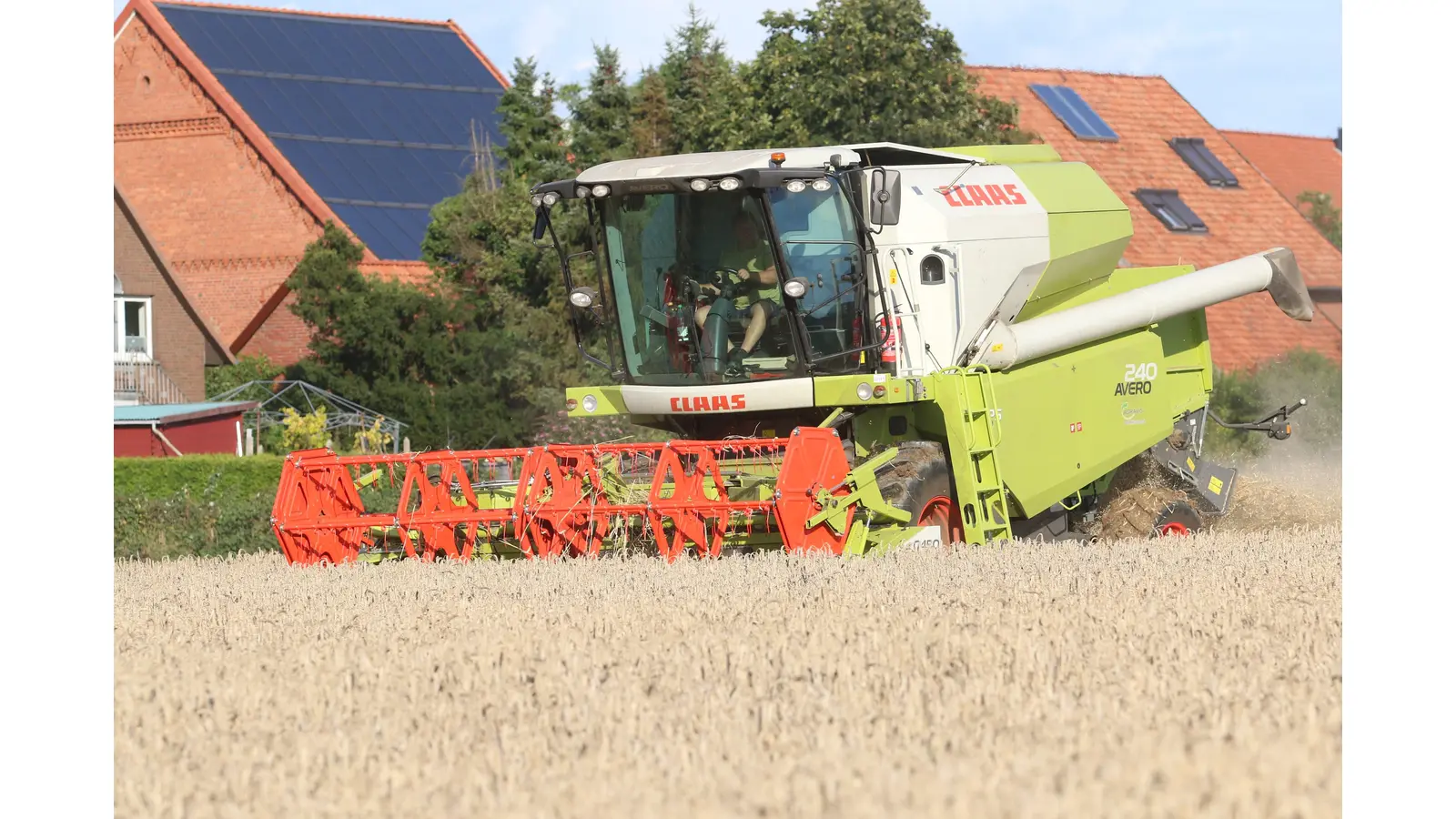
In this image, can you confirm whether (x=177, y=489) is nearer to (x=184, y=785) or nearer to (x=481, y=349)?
(x=481, y=349)

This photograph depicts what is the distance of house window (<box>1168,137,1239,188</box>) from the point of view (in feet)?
101

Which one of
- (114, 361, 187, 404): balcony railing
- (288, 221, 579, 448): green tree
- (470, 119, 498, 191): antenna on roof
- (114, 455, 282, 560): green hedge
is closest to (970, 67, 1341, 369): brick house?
(470, 119, 498, 191): antenna on roof

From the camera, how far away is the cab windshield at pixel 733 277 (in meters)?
9.89

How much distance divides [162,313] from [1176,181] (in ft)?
55.9

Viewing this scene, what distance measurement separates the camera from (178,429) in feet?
81.1

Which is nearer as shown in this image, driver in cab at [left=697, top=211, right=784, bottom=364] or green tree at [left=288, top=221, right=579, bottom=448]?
driver in cab at [left=697, top=211, right=784, bottom=364]

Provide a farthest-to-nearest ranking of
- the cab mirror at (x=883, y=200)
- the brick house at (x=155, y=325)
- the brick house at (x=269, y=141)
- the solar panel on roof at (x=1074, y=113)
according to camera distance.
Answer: the brick house at (x=269, y=141), the solar panel on roof at (x=1074, y=113), the brick house at (x=155, y=325), the cab mirror at (x=883, y=200)

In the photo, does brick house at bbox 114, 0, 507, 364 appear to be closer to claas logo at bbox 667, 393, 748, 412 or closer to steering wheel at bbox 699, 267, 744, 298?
claas logo at bbox 667, 393, 748, 412

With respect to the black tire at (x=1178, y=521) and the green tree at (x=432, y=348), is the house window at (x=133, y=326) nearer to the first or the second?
the green tree at (x=432, y=348)

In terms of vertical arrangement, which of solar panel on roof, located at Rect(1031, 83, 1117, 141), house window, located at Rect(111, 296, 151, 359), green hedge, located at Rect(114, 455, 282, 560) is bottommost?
green hedge, located at Rect(114, 455, 282, 560)

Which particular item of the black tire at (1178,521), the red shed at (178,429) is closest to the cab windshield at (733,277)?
the black tire at (1178,521)

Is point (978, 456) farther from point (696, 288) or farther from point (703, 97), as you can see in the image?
point (703, 97)

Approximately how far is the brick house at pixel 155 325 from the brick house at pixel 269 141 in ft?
6.06

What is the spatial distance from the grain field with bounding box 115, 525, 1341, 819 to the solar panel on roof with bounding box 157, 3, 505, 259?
2303 centimetres
